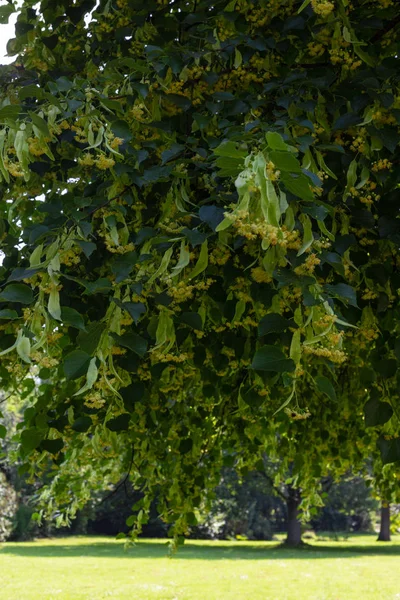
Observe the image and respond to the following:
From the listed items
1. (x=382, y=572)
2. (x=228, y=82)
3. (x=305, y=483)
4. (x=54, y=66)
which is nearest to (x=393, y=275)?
(x=228, y=82)

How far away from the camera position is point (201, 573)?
46.8ft

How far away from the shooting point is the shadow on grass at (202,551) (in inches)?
738

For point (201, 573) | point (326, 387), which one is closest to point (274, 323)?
point (326, 387)

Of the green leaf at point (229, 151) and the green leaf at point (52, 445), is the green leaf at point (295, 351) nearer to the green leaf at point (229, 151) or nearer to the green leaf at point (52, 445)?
the green leaf at point (229, 151)

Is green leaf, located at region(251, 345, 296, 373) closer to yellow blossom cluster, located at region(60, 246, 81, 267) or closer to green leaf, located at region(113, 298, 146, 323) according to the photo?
green leaf, located at region(113, 298, 146, 323)

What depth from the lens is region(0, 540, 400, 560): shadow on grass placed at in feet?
61.5

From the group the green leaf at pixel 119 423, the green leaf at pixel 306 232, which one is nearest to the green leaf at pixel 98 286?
the green leaf at pixel 306 232

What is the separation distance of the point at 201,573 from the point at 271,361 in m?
13.7

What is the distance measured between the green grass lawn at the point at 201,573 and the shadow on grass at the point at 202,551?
0.10 ft

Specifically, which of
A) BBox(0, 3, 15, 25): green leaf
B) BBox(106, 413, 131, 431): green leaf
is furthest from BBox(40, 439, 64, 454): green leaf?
BBox(0, 3, 15, 25): green leaf

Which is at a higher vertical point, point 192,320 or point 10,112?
point 10,112

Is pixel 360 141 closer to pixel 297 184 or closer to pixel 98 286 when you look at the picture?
pixel 297 184

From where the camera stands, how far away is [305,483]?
221 inches

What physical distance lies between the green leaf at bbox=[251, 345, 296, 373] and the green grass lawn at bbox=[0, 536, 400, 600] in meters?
9.97
